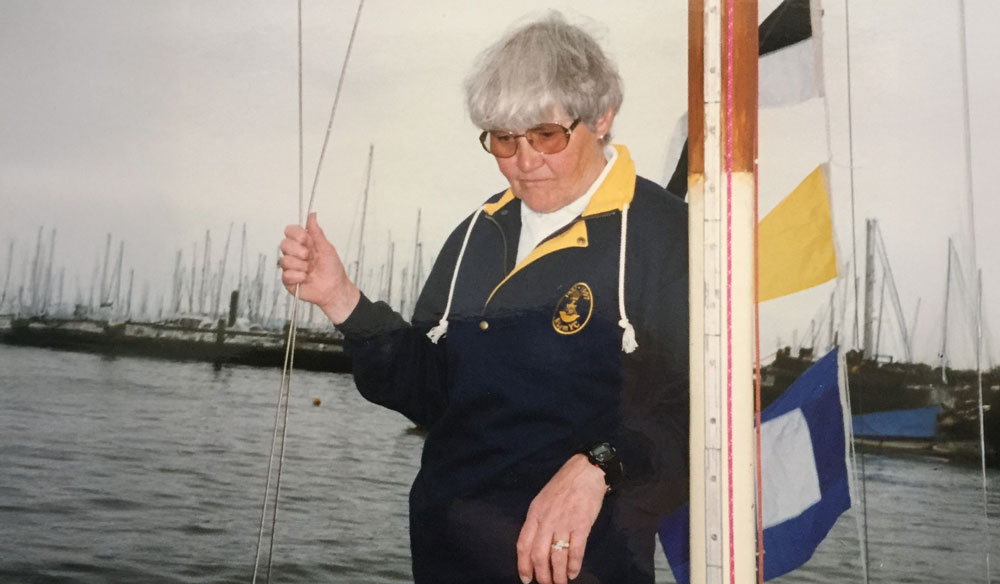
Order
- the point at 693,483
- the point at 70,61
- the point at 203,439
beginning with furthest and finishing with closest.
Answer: the point at 70,61 < the point at 203,439 < the point at 693,483

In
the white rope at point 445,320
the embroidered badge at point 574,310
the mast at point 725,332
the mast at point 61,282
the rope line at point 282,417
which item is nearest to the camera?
the mast at point 725,332

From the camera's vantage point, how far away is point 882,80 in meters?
1.76

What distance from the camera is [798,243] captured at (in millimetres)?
1709

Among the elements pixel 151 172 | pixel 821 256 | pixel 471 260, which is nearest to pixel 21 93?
pixel 151 172

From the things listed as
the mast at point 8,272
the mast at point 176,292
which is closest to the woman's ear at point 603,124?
the mast at point 176,292

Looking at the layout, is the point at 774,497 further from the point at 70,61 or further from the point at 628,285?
the point at 70,61

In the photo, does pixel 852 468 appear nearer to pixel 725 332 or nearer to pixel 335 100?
pixel 725 332

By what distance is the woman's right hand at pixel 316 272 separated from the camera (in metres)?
1.84

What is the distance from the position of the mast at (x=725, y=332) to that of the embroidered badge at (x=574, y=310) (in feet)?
0.62

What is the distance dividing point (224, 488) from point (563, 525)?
757mm

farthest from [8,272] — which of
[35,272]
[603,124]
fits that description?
[603,124]

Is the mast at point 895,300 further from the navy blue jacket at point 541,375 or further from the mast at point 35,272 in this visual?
the mast at point 35,272

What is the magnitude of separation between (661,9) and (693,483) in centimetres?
89

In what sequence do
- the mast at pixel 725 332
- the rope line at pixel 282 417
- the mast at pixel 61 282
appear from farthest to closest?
the mast at pixel 61 282 < the rope line at pixel 282 417 < the mast at pixel 725 332
